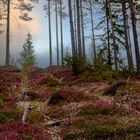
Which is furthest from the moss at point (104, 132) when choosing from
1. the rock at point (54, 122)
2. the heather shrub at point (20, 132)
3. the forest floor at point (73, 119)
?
the rock at point (54, 122)

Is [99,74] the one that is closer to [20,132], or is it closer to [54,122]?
[54,122]

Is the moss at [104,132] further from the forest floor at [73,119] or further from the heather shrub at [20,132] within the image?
the heather shrub at [20,132]

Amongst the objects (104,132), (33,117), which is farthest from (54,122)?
(104,132)

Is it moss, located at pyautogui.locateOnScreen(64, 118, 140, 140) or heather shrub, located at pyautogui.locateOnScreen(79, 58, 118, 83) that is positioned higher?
heather shrub, located at pyautogui.locateOnScreen(79, 58, 118, 83)

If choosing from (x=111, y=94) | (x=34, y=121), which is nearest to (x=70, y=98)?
(x=111, y=94)

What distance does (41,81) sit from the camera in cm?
2684

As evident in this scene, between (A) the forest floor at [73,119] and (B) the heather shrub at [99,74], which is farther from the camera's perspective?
(B) the heather shrub at [99,74]

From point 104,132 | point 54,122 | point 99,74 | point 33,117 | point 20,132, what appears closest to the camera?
point 20,132

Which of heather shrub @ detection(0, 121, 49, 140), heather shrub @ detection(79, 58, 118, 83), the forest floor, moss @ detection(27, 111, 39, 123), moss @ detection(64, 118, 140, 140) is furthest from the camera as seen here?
heather shrub @ detection(79, 58, 118, 83)

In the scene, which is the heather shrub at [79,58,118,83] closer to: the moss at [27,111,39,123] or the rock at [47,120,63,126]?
the moss at [27,111,39,123]

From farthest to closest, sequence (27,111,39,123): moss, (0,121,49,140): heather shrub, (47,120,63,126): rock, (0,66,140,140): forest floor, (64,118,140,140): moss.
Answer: (27,111,39,123): moss → (47,120,63,126): rock → (0,66,140,140): forest floor → (64,118,140,140): moss → (0,121,49,140): heather shrub

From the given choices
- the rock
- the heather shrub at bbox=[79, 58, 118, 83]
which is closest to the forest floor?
the rock

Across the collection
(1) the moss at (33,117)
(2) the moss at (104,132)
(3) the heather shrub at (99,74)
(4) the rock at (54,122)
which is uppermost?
(3) the heather shrub at (99,74)

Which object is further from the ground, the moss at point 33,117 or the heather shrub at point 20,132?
the moss at point 33,117
